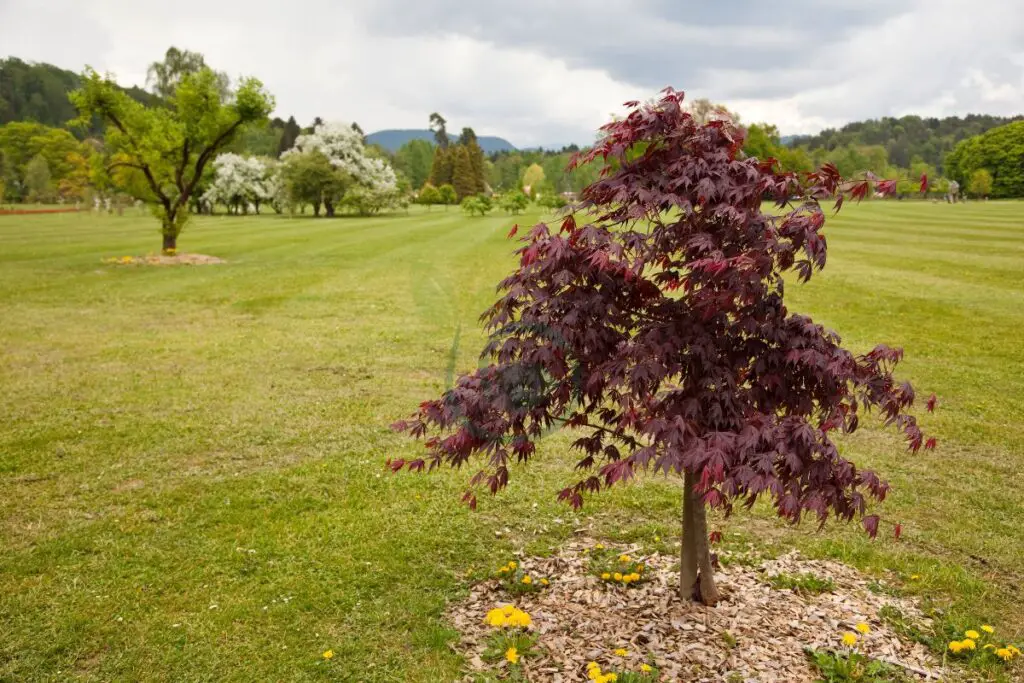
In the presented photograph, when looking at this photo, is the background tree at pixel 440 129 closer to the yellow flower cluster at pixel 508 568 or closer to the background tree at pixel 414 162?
the background tree at pixel 414 162

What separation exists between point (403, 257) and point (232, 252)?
26.4ft

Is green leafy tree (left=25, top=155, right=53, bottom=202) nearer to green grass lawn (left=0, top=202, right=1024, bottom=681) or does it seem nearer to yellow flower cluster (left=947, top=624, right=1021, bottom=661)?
green grass lawn (left=0, top=202, right=1024, bottom=681)

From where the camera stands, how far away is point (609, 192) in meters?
3.92

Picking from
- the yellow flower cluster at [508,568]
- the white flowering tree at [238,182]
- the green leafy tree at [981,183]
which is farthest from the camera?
the green leafy tree at [981,183]

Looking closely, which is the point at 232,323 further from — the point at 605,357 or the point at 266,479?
the point at 605,357

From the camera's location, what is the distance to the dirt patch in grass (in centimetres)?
2531

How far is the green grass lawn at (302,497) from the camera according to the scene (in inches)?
187

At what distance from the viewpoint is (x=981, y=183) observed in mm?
77812

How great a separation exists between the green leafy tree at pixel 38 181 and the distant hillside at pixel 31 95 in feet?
207

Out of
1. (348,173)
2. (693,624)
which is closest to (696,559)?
(693,624)

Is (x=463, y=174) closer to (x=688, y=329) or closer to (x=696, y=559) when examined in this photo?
(x=696, y=559)

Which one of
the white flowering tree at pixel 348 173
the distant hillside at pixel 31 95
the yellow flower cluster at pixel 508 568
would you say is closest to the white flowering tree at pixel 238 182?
the white flowering tree at pixel 348 173

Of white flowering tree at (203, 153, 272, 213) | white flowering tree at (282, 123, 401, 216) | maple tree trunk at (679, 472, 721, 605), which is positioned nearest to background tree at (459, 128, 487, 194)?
white flowering tree at (282, 123, 401, 216)

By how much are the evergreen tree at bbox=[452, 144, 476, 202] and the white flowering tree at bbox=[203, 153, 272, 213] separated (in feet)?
111
